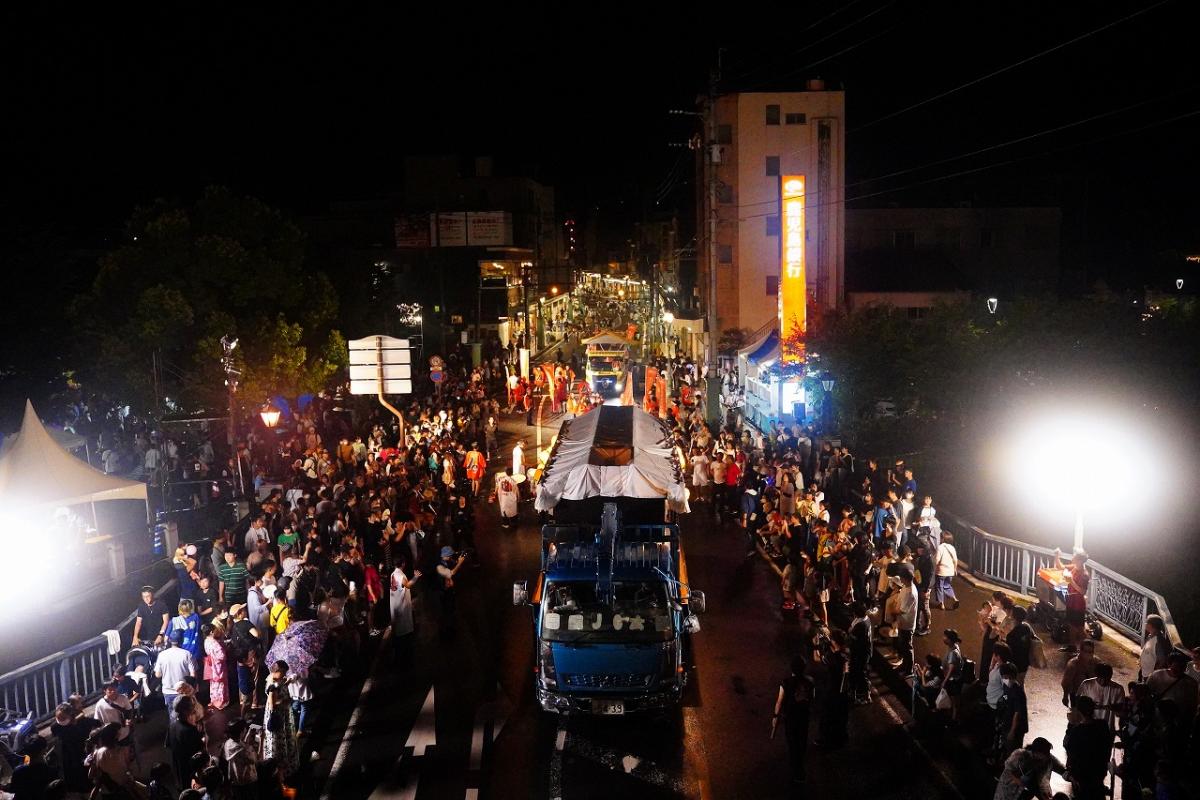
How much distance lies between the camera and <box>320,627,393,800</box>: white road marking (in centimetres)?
980

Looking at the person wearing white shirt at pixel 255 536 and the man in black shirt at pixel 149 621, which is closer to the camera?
the man in black shirt at pixel 149 621

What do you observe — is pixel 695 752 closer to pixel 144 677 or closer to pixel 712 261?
pixel 144 677

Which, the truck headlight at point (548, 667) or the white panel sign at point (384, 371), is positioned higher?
the white panel sign at point (384, 371)

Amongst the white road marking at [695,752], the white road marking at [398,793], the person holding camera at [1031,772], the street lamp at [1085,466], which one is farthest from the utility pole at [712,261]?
the person holding camera at [1031,772]

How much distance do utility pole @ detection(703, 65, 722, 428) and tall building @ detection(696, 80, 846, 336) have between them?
1640 centimetres

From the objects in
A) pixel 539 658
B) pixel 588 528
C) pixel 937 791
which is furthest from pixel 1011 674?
pixel 588 528

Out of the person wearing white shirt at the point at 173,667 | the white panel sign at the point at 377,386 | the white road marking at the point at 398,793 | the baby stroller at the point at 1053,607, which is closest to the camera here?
the white road marking at the point at 398,793

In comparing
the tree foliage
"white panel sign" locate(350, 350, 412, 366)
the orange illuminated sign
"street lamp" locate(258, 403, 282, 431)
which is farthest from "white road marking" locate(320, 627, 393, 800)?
the orange illuminated sign

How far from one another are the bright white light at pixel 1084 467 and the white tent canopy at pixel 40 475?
Result: 16024mm

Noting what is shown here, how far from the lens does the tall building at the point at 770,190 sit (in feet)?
151

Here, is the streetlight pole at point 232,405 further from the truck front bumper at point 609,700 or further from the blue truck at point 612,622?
the truck front bumper at point 609,700

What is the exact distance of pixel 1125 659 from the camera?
12172 millimetres

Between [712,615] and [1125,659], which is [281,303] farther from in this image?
[1125,659]

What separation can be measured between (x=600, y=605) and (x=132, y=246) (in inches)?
808
